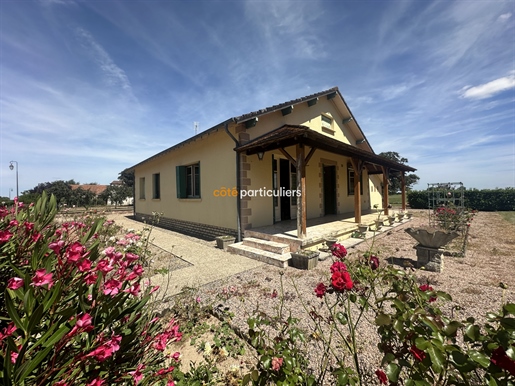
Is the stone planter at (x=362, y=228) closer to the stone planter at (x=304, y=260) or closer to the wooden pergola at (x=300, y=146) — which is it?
the wooden pergola at (x=300, y=146)

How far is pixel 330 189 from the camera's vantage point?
1082 cm

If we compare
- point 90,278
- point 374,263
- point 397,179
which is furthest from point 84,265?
point 397,179

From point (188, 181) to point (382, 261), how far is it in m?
8.02

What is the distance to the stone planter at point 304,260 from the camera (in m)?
4.63

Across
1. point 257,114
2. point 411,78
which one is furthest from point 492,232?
point 257,114

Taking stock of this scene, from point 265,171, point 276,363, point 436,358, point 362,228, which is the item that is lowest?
point 362,228

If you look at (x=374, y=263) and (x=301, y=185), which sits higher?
(x=301, y=185)

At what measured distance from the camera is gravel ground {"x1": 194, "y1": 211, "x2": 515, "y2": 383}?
2.58 meters

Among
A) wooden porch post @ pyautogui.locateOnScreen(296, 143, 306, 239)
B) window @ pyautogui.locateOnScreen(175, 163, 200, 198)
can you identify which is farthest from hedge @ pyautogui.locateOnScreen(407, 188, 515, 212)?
window @ pyautogui.locateOnScreen(175, 163, 200, 198)

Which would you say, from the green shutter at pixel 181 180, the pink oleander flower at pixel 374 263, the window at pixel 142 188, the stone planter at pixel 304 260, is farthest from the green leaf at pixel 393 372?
the window at pixel 142 188

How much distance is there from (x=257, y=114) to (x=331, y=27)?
12.3 feet

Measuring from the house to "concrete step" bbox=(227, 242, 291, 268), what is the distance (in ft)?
2.09

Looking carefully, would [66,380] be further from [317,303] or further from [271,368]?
[317,303]

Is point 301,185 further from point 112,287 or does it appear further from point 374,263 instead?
point 112,287
